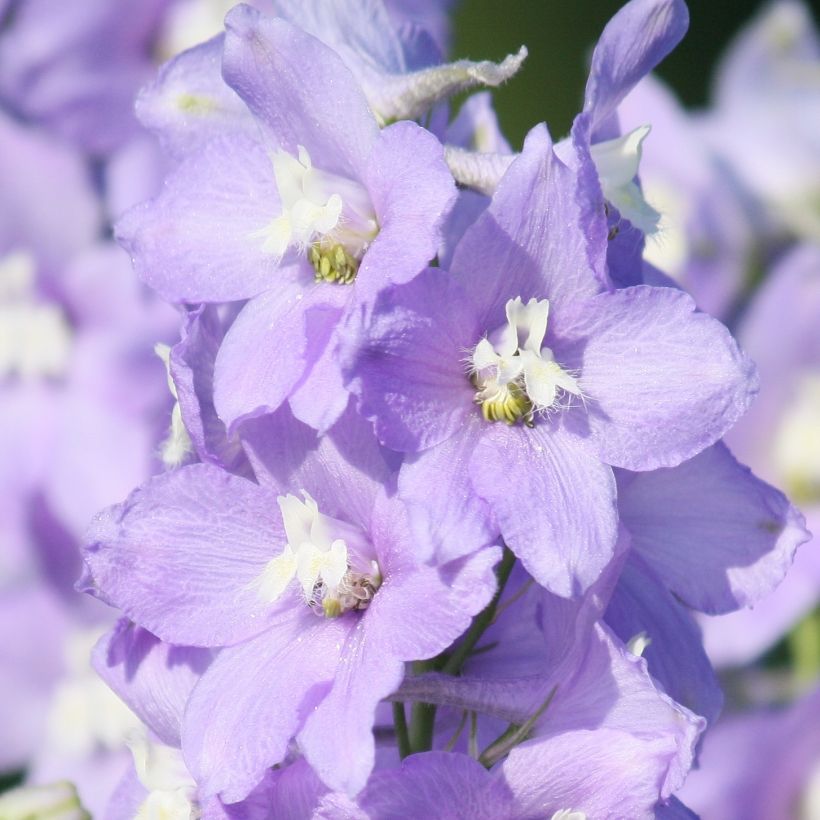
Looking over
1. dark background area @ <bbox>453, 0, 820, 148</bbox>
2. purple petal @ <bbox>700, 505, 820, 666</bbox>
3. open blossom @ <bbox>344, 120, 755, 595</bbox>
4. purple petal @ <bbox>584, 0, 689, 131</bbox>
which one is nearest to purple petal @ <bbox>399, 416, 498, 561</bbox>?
open blossom @ <bbox>344, 120, 755, 595</bbox>

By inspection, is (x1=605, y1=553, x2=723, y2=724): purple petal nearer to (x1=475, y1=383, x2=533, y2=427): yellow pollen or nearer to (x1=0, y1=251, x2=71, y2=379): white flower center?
(x1=475, y1=383, x2=533, y2=427): yellow pollen

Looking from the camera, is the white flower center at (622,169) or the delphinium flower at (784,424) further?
the delphinium flower at (784,424)

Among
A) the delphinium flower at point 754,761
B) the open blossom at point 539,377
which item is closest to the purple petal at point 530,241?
the open blossom at point 539,377

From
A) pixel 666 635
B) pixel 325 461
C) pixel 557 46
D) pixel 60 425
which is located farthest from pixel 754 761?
pixel 557 46

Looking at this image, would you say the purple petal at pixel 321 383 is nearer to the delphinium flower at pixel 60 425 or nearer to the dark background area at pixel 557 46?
the delphinium flower at pixel 60 425

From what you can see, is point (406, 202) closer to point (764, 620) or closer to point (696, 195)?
point (764, 620)
